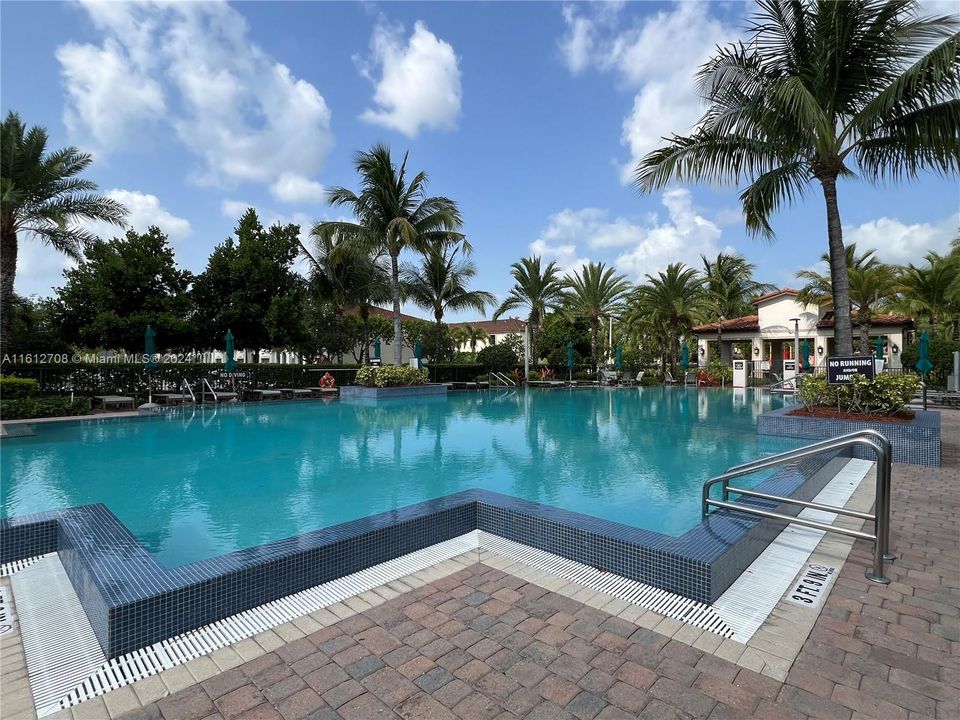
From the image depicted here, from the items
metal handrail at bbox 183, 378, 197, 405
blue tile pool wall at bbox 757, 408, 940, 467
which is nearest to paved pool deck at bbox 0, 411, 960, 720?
blue tile pool wall at bbox 757, 408, 940, 467

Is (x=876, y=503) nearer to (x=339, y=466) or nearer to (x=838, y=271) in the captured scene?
(x=339, y=466)

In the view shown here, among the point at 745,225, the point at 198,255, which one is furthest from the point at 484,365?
the point at 745,225

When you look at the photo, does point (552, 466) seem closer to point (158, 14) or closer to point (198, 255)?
point (158, 14)

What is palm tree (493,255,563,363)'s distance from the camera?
28.3 m

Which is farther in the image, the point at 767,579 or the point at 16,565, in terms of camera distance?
the point at 16,565

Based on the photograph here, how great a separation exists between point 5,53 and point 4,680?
1154cm

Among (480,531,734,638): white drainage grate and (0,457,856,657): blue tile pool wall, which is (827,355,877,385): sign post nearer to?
(0,457,856,657): blue tile pool wall

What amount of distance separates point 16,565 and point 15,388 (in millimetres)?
12482

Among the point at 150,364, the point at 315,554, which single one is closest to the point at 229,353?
the point at 150,364

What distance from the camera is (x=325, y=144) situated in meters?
14.4

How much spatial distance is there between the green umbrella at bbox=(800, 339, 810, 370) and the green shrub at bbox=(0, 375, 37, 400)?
30127mm

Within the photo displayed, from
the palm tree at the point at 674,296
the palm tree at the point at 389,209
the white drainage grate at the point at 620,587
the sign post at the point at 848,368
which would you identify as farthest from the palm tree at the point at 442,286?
the white drainage grate at the point at 620,587

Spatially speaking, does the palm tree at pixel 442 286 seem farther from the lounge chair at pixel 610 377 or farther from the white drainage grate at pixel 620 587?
the white drainage grate at pixel 620 587

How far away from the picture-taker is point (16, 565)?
377 cm
